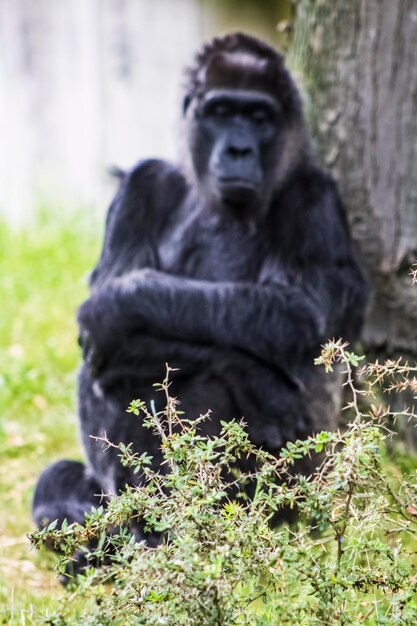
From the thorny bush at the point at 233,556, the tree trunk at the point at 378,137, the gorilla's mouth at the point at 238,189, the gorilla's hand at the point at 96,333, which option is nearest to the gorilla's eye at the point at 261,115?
the gorilla's mouth at the point at 238,189

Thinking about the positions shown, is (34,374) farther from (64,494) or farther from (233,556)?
(233,556)

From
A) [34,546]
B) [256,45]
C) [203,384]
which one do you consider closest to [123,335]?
[203,384]

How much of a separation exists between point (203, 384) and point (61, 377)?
2205 mm

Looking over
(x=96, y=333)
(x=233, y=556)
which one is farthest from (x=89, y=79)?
(x=233, y=556)

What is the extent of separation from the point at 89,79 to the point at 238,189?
279 inches

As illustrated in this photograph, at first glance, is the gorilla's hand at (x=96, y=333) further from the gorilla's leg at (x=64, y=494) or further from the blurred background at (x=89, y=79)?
the blurred background at (x=89, y=79)

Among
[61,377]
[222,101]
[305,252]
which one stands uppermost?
[222,101]

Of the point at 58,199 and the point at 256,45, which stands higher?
the point at 256,45

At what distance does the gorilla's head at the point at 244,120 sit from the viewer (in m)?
3.83

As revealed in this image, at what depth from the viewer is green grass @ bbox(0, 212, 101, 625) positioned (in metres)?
3.77

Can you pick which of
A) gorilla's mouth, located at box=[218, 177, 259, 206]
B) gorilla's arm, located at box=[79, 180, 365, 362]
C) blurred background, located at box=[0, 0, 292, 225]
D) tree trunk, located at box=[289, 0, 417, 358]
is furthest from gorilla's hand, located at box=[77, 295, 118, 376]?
blurred background, located at box=[0, 0, 292, 225]

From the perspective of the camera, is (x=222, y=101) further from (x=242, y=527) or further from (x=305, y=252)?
(x=242, y=527)

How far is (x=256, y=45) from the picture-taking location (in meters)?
4.00

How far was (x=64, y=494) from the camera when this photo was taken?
3975mm
